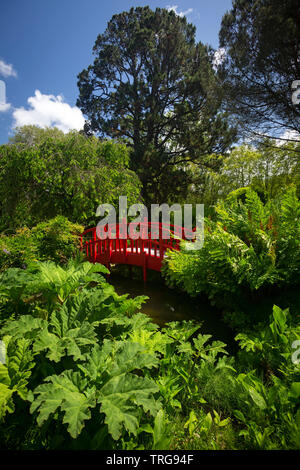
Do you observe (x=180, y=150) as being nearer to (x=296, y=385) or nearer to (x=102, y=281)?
(x=102, y=281)

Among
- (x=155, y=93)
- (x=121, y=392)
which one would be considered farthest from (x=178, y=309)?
(x=155, y=93)

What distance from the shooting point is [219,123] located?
13.1m

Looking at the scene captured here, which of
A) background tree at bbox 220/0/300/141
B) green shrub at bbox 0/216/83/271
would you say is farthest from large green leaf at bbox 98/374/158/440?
background tree at bbox 220/0/300/141

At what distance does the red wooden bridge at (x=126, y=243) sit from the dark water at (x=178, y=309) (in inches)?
20.6

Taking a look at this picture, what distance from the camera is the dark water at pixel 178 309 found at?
141 inches

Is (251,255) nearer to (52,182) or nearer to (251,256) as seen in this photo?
(251,256)

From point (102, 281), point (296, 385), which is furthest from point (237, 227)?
point (296, 385)

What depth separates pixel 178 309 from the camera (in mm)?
4492

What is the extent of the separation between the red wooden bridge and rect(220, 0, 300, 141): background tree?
5.04 m

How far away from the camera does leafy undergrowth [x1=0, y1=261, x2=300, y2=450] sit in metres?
1.19

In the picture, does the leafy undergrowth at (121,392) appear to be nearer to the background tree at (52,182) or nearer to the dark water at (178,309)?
the dark water at (178,309)

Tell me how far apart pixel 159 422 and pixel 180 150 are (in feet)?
47.9

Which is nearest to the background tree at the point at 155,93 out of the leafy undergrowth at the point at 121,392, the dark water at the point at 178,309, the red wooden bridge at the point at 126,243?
the red wooden bridge at the point at 126,243

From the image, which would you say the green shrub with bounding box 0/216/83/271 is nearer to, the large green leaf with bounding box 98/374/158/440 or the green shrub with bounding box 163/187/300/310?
the green shrub with bounding box 163/187/300/310
